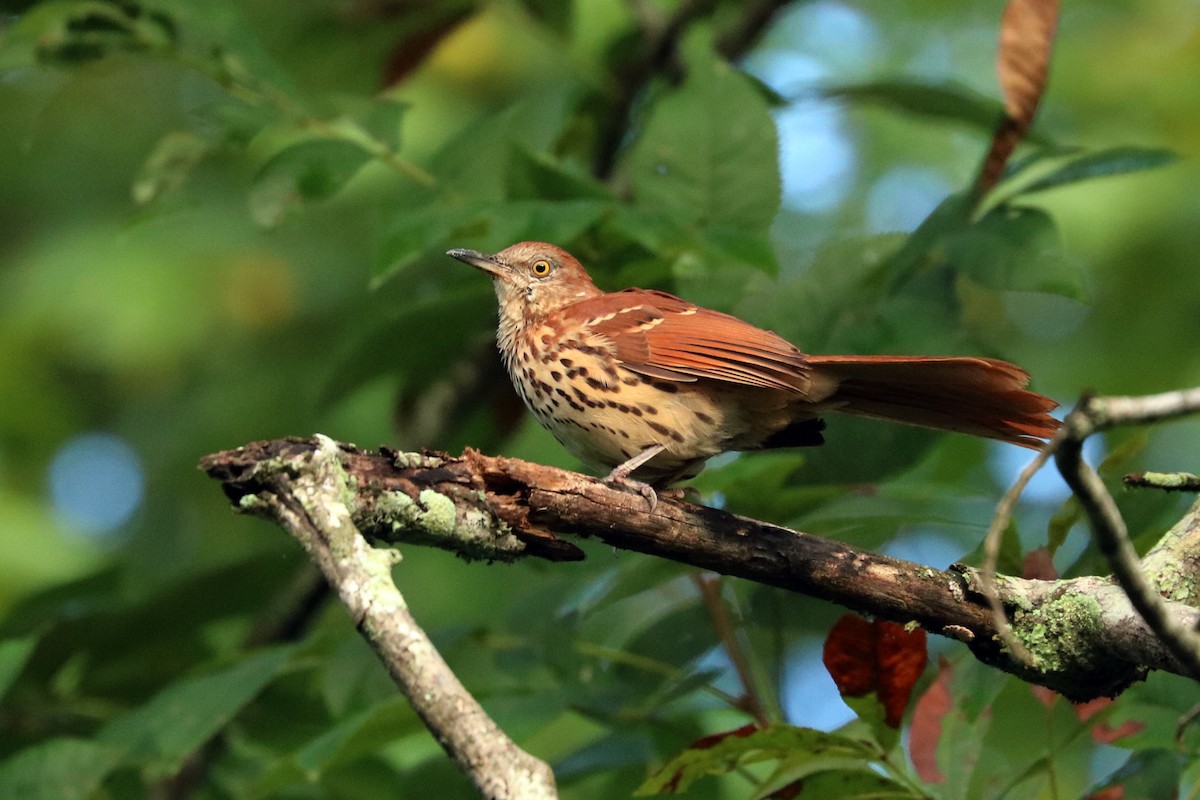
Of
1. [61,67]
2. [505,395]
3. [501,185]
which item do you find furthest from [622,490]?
[61,67]

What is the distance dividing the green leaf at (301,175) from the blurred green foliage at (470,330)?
0.01 meters

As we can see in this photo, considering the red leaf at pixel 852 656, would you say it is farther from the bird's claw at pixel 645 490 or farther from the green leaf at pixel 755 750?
the bird's claw at pixel 645 490

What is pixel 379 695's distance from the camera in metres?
3.87

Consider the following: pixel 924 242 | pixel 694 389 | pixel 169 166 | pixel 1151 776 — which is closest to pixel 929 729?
pixel 1151 776

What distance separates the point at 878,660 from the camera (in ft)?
9.37

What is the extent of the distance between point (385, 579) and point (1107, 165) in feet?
9.30

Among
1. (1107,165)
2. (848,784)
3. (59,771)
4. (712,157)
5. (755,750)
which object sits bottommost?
(59,771)

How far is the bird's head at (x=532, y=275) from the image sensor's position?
4562 mm

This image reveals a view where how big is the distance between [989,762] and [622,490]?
122 centimetres

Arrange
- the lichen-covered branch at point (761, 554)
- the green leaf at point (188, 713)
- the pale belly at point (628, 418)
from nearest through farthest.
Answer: the lichen-covered branch at point (761, 554) < the green leaf at point (188, 713) < the pale belly at point (628, 418)

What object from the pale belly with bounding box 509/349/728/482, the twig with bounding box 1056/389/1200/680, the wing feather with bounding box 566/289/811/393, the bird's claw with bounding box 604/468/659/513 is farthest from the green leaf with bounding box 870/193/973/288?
the twig with bounding box 1056/389/1200/680

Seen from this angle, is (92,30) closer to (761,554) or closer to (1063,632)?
(761,554)

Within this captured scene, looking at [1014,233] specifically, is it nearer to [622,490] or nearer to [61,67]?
[622,490]

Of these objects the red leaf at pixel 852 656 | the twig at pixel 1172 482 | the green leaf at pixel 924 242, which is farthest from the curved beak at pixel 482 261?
the twig at pixel 1172 482
